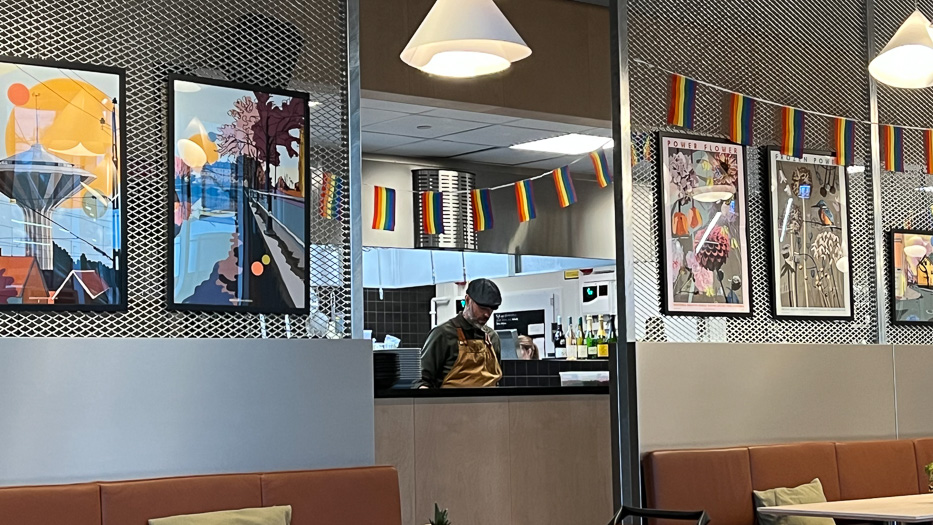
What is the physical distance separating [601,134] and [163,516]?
521cm

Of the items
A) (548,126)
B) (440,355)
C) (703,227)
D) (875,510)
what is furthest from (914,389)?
(548,126)

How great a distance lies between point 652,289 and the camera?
5.96m

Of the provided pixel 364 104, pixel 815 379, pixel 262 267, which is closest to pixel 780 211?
pixel 815 379

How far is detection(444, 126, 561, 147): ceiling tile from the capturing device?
8.39 metres

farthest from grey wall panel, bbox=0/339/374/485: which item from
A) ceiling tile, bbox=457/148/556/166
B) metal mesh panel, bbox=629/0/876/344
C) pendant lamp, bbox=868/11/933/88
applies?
ceiling tile, bbox=457/148/556/166

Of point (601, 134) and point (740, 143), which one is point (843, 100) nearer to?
point (740, 143)

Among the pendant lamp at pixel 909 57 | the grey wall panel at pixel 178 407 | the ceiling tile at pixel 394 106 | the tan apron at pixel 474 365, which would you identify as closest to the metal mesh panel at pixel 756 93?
the pendant lamp at pixel 909 57

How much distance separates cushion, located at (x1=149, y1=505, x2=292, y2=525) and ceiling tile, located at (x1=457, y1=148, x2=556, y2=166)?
16.8 feet

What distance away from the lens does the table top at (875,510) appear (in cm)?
458

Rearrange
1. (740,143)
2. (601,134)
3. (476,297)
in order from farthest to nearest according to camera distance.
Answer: (601,134) → (476,297) → (740,143)

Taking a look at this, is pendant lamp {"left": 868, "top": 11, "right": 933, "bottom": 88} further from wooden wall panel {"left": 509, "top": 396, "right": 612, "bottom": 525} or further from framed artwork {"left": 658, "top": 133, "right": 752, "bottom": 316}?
wooden wall panel {"left": 509, "top": 396, "right": 612, "bottom": 525}

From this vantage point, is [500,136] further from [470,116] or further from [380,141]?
[380,141]

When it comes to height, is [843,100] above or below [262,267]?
above

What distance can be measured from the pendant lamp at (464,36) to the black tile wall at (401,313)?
7.47m
